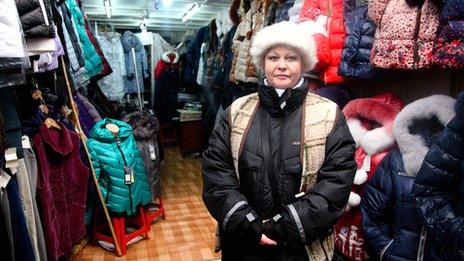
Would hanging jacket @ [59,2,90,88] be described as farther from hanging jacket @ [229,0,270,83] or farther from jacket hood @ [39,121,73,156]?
hanging jacket @ [229,0,270,83]

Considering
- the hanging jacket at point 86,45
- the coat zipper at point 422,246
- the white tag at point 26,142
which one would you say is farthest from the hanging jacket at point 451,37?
the hanging jacket at point 86,45

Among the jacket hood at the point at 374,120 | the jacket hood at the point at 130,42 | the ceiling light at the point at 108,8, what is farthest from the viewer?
the jacket hood at the point at 130,42

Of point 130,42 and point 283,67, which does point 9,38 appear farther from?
point 130,42

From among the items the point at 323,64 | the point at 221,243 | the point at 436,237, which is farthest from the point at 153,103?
the point at 436,237

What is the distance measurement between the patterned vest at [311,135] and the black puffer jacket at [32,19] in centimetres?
84

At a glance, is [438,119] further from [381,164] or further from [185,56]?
[185,56]

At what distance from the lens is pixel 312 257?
1547mm

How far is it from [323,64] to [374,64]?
0.46 meters

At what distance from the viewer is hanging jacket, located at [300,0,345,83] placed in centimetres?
223

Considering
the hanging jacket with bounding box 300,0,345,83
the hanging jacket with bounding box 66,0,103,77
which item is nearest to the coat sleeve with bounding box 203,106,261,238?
the hanging jacket with bounding box 300,0,345,83

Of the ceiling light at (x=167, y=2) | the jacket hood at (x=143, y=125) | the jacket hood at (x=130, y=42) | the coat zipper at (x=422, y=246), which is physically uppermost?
the ceiling light at (x=167, y=2)

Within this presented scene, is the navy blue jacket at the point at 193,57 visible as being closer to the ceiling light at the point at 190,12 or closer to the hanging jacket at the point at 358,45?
the ceiling light at the point at 190,12

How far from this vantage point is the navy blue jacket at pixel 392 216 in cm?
168

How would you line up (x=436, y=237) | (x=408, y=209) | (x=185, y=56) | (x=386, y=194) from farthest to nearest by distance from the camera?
(x=185, y=56), (x=386, y=194), (x=408, y=209), (x=436, y=237)
